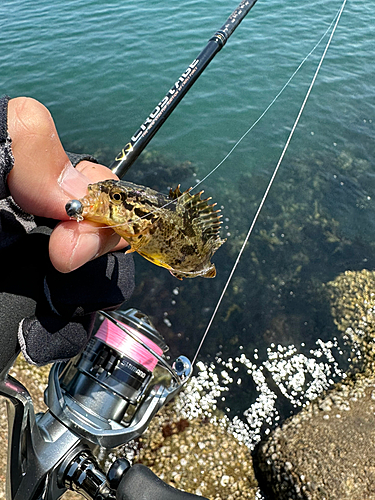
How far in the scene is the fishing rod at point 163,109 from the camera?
3207 millimetres

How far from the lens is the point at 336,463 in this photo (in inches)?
156

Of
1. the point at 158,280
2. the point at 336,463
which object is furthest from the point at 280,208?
the point at 336,463

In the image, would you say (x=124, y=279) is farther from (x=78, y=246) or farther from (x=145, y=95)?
(x=145, y=95)

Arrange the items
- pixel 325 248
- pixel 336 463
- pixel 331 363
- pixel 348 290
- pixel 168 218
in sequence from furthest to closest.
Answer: pixel 325 248 < pixel 348 290 < pixel 331 363 < pixel 336 463 < pixel 168 218

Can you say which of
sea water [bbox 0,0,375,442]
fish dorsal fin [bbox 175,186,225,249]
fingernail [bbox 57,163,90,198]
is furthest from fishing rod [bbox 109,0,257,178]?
sea water [bbox 0,0,375,442]

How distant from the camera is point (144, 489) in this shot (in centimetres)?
239

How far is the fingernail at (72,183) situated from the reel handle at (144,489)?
179 centimetres

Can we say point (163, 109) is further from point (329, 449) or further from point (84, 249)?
point (329, 449)

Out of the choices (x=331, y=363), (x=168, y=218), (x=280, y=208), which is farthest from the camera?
(x=280, y=208)

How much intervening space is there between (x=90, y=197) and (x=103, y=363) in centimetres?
151

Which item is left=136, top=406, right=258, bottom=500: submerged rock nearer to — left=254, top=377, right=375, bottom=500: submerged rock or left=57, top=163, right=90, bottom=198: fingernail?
left=254, top=377, right=375, bottom=500: submerged rock

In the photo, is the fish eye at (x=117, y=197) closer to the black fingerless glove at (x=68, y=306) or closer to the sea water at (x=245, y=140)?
the black fingerless glove at (x=68, y=306)

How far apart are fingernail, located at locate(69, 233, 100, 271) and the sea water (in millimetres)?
3929

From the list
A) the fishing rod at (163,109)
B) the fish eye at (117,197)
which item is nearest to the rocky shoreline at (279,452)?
the fishing rod at (163,109)
